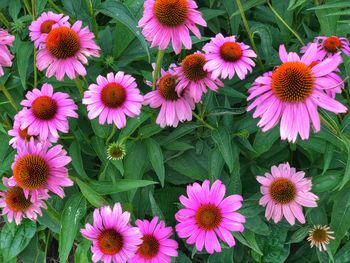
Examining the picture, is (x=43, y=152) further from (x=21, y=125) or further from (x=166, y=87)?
(x=166, y=87)

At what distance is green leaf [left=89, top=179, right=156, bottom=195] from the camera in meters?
1.28

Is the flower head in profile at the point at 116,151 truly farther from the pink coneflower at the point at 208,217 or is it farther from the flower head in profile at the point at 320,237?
the flower head in profile at the point at 320,237

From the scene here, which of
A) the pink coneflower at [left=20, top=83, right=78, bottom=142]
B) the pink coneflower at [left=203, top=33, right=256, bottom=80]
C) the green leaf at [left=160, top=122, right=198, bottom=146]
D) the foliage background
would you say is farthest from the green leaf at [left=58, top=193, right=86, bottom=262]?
the pink coneflower at [left=203, top=33, right=256, bottom=80]

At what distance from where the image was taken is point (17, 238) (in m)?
1.67

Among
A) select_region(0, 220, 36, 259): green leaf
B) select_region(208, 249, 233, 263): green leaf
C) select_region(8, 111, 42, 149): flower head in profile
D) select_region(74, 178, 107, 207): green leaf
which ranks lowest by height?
select_region(0, 220, 36, 259): green leaf

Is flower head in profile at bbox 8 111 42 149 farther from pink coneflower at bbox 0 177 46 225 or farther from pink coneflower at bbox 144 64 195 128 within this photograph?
pink coneflower at bbox 144 64 195 128

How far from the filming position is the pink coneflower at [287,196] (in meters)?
1.30

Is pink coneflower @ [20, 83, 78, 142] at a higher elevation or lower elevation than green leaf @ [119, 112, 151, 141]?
higher

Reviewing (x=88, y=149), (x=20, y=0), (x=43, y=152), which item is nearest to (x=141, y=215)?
(x=88, y=149)

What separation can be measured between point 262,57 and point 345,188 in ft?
2.09

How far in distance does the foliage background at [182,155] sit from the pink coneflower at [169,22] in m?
0.18

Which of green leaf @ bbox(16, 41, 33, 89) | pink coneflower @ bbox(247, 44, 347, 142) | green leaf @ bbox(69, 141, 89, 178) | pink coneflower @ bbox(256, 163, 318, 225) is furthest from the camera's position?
green leaf @ bbox(16, 41, 33, 89)

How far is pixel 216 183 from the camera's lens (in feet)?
4.24

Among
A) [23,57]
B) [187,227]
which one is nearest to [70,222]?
[187,227]
